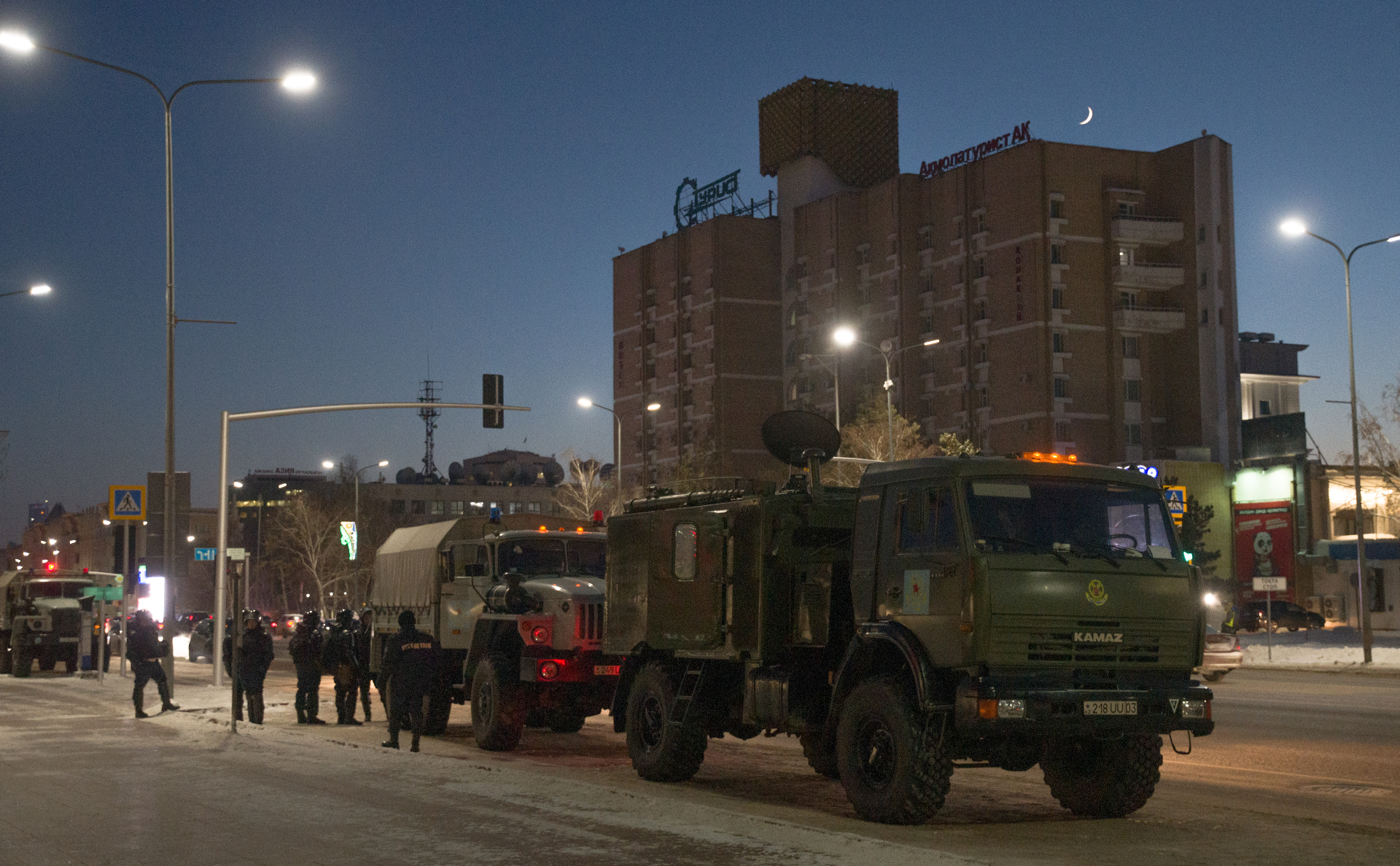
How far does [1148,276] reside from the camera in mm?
84000

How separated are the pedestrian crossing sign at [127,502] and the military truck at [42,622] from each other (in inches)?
368

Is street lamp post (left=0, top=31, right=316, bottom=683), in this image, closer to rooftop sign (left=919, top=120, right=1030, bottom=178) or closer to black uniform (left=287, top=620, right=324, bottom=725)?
black uniform (left=287, top=620, right=324, bottom=725)

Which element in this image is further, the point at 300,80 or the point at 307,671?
the point at 300,80

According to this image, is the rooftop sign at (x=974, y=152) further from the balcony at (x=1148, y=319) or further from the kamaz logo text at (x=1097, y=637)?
the kamaz logo text at (x=1097, y=637)

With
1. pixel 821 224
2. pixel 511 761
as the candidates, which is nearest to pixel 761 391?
pixel 821 224

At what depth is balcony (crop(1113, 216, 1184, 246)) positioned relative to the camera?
8331cm

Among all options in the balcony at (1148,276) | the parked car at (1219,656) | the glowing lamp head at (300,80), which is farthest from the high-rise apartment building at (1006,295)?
the glowing lamp head at (300,80)

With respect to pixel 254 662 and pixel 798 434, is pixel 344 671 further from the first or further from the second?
pixel 798 434

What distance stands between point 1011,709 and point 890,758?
3.93 feet

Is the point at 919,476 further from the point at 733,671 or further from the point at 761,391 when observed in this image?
the point at 761,391

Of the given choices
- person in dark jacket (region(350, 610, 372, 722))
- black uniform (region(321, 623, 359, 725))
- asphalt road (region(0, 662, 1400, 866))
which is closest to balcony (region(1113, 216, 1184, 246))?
A: asphalt road (region(0, 662, 1400, 866))

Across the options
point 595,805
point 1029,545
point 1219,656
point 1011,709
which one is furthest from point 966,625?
point 1219,656

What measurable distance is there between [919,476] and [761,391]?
95.4 metres

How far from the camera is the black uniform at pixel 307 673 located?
21.2m
